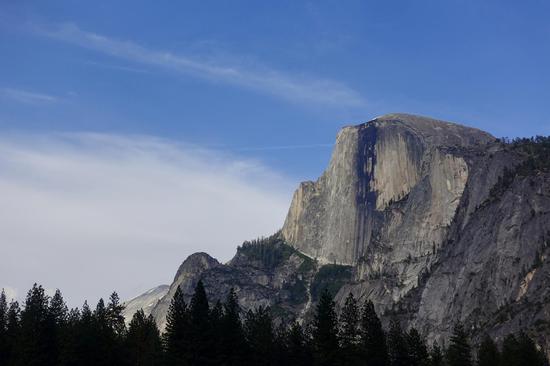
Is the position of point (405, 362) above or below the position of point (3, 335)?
below

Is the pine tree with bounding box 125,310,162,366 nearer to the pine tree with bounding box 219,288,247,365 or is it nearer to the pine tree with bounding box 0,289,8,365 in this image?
the pine tree with bounding box 219,288,247,365

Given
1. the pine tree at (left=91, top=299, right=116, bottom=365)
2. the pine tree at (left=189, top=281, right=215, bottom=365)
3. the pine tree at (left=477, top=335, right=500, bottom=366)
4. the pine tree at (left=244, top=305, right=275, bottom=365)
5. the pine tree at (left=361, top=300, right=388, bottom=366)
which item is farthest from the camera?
the pine tree at (left=477, top=335, right=500, bottom=366)

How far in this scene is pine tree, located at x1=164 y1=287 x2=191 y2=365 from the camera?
10569cm

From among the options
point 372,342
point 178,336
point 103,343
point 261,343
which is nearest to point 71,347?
point 103,343

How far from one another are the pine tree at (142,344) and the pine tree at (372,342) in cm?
3181

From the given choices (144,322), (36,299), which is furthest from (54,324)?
(144,322)

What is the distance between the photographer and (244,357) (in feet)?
355

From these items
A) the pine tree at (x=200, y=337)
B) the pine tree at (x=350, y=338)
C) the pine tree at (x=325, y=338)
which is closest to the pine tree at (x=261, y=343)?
the pine tree at (x=325, y=338)

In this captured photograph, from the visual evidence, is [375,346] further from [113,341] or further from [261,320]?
[113,341]

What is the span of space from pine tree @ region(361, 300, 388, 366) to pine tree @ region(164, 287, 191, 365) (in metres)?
28.5

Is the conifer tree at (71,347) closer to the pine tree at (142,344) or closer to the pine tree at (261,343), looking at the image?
the pine tree at (142,344)

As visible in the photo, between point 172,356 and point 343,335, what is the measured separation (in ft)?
90.4

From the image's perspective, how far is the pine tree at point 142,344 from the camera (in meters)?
113

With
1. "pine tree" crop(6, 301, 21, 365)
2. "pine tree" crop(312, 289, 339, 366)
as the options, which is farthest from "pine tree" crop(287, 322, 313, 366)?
"pine tree" crop(6, 301, 21, 365)
